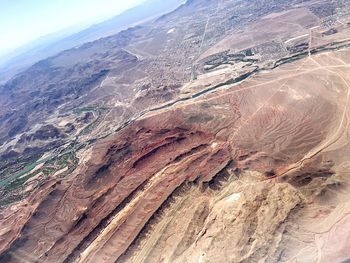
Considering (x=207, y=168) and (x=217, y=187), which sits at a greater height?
(x=207, y=168)

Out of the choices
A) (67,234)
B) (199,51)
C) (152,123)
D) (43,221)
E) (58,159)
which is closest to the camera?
(67,234)

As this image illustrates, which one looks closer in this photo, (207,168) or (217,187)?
(217,187)

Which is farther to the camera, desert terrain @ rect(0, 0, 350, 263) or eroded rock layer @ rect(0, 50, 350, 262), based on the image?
desert terrain @ rect(0, 0, 350, 263)

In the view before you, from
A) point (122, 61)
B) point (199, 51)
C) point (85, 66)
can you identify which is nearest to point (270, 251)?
point (199, 51)

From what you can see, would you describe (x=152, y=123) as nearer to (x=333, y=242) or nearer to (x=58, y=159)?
(x=58, y=159)

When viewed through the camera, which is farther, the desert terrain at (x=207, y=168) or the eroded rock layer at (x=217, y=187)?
the desert terrain at (x=207, y=168)
